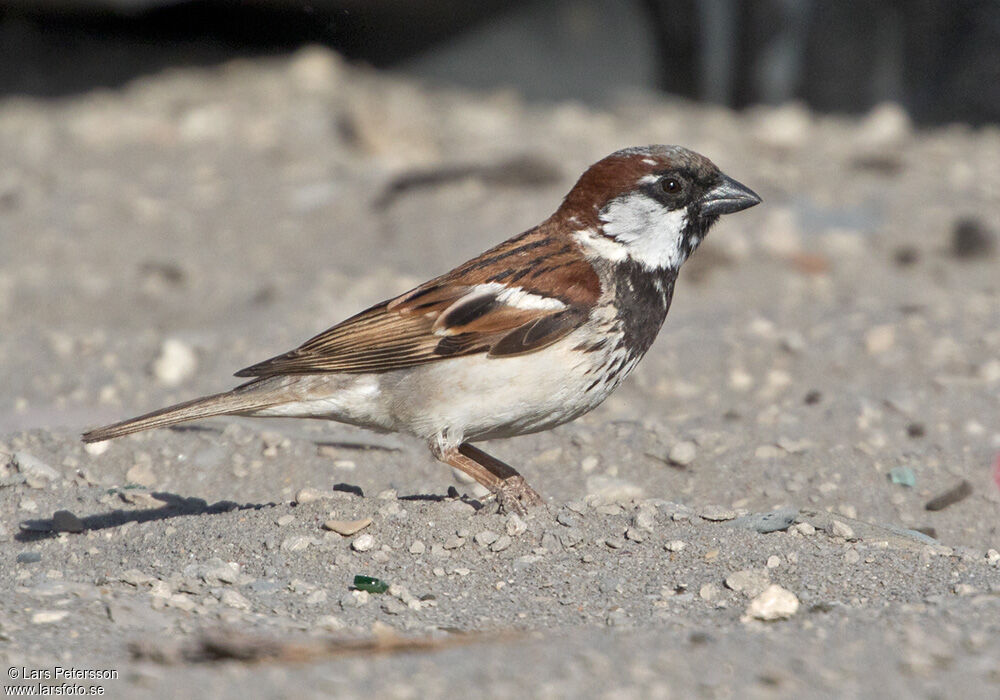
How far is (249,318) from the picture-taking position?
7309 millimetres

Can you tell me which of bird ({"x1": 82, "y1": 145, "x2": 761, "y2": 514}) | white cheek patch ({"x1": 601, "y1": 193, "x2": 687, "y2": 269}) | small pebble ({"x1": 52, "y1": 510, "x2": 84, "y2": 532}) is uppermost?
white cheek patch ({"x1": 601, "y1": 193, "x2": 687, "y2": 269})

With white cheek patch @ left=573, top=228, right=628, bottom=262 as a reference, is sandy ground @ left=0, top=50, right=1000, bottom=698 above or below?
below

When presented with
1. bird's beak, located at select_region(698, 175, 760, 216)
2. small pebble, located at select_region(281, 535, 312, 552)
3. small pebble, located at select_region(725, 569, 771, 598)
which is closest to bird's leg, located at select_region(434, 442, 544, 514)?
small pebble, located at select_region(281, 535, 312, 552)

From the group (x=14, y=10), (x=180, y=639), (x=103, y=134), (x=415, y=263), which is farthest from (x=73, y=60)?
(x=180, y=639)

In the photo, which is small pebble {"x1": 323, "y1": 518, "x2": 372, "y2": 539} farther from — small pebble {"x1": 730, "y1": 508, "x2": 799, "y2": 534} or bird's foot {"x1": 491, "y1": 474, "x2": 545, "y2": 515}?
small pebble {"x1": 730, "y1": 508, "x2": 799, "y2": 534}

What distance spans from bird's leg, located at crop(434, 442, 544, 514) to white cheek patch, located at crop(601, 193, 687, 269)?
36.5 inches

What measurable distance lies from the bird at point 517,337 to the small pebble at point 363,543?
49 centimetres

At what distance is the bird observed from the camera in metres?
4.18

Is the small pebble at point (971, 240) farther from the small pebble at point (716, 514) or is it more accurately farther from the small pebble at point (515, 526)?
the small pebble at point (515, 526)

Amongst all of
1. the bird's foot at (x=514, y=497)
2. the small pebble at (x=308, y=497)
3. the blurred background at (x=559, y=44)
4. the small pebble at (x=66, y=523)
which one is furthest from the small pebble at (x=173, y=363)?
the blurred background at (x=559, y=44)

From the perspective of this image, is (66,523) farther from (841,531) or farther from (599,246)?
(841,531)

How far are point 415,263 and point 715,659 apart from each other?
5.46 meters

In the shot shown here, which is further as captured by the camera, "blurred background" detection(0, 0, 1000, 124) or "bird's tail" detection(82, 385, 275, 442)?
"blurred background" detection(0, 0, 1000, 124)

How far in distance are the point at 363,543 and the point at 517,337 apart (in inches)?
34.9
